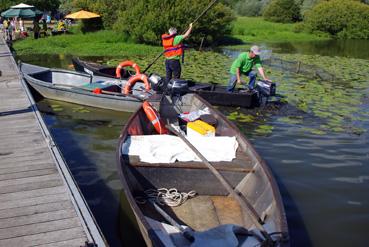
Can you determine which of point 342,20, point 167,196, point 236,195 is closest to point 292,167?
point 236,195

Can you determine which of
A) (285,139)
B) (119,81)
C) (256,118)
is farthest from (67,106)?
(285,139)

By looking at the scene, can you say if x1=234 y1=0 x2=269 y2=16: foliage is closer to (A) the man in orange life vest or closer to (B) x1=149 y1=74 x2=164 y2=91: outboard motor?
(A) the man in orange life vest

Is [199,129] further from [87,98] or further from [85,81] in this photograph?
[85,81]

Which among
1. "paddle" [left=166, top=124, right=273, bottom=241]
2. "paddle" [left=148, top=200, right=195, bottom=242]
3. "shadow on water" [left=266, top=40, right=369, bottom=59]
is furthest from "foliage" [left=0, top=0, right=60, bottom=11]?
"paddle" [left=148, top=200, right=195, bottom=242]

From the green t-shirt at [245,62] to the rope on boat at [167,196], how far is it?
250 inches

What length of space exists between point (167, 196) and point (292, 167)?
10.7ft

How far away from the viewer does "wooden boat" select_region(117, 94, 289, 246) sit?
462 cm

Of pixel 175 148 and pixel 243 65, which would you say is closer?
pixel 175 148

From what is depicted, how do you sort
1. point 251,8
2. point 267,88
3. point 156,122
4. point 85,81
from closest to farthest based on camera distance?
point 156,122 < point 267,88 < point 85,81 < point 251,8

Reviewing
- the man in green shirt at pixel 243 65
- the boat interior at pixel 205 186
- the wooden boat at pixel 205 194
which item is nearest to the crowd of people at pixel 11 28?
the man in green shirt at pixel 243 65

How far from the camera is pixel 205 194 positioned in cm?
607

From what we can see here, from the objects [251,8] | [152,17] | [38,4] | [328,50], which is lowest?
[328,50]

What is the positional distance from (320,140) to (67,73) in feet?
29.0

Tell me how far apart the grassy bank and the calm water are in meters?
28.4
